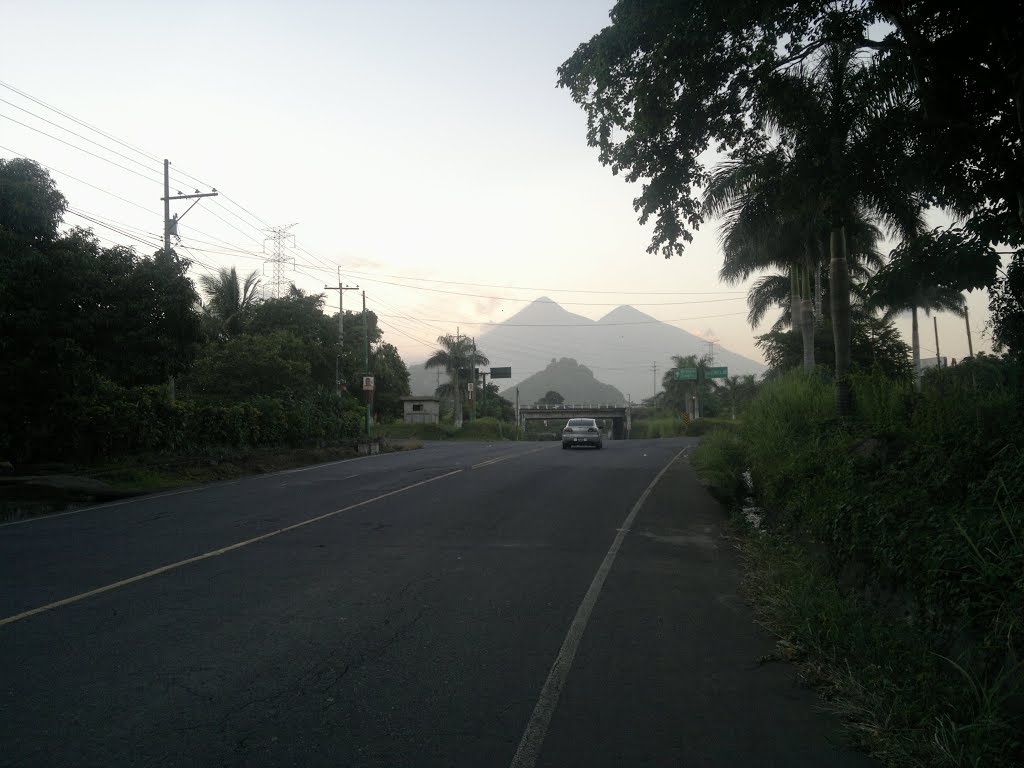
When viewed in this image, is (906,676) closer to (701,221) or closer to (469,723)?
(469,723)

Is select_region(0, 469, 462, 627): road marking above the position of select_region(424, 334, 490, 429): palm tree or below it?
below

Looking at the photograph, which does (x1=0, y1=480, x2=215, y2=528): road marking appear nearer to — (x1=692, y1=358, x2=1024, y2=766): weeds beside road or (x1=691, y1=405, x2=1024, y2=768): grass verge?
(x1=692, y1=358, x2=1024, y2=766): weeds beside road

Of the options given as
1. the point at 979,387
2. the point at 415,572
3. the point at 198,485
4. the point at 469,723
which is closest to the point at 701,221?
the point at 979,387

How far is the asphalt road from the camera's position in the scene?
4.48 m

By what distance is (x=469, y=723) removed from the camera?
4770 mm

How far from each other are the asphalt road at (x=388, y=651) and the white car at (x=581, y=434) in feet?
77.7

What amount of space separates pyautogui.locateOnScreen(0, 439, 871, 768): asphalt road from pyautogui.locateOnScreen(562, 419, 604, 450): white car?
23688mm

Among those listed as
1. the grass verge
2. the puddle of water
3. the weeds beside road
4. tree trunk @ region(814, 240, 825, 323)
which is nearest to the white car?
tree trunk @ region(814, 240, 825, 323)

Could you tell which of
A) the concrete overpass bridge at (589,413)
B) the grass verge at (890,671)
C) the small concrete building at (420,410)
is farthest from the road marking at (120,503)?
the concrete overpass bridge at (589,413)

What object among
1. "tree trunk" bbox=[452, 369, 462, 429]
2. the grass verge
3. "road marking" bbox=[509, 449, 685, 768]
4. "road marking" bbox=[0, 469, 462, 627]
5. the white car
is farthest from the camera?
"tree trunk" bbox=[452, 369, 462, 429]

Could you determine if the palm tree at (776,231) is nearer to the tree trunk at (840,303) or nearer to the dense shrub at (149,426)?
the tree trunk at (840,303)

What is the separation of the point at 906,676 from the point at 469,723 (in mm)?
2831

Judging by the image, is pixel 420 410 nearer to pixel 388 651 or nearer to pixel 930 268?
pixel 930 268

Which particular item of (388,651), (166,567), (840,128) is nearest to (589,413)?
(840,128)
